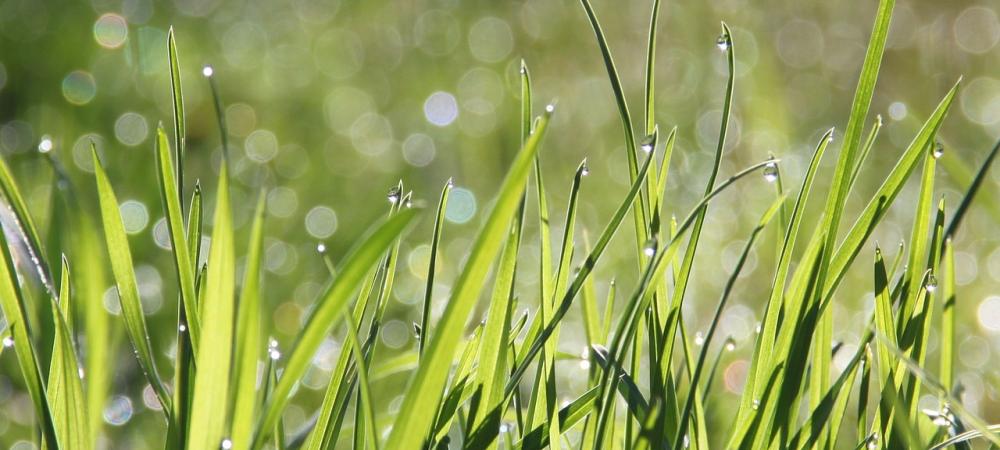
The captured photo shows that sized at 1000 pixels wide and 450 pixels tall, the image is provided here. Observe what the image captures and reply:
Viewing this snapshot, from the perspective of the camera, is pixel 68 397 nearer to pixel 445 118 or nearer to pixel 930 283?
pixel 930 283

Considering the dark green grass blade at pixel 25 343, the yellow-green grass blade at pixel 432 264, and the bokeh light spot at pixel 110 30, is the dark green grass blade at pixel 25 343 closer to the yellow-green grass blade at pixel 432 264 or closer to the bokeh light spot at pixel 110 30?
the yellow-green grass blade at pixel 432 264

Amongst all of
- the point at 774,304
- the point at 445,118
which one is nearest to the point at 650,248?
the point at 774,304

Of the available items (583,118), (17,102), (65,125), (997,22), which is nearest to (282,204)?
(65,125)

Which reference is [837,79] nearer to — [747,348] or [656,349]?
[747,348]

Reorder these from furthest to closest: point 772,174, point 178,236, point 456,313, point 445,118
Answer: point 445,118
point 772,174
point 178,236
point 456,313

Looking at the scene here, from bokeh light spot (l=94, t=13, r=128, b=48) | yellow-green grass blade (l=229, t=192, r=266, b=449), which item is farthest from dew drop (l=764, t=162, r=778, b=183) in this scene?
bokeh light spot (l=94, t=13, r=128, b=48)

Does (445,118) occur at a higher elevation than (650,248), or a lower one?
higher
